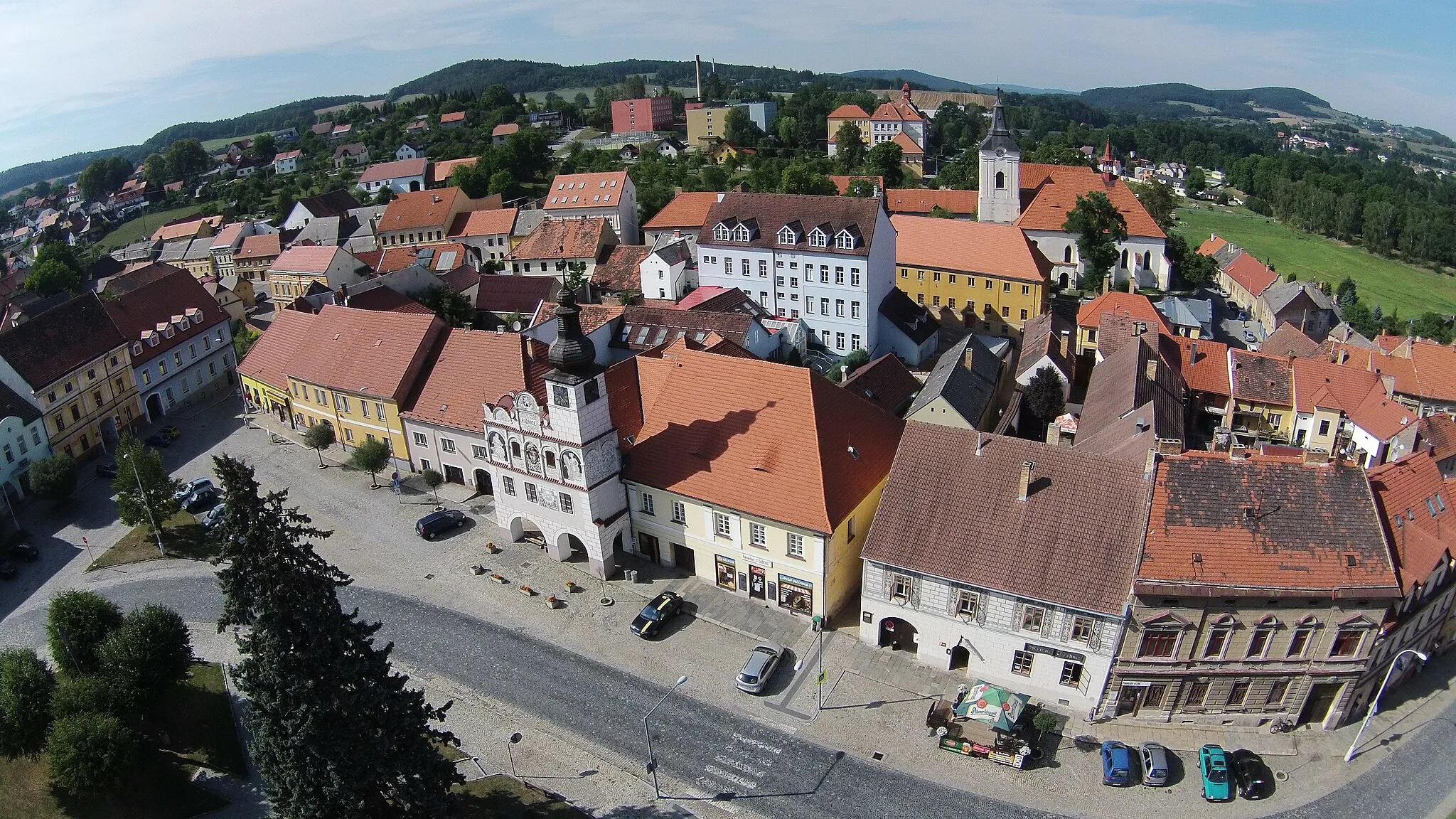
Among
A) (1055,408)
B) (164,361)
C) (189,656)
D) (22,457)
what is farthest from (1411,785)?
(164,361)

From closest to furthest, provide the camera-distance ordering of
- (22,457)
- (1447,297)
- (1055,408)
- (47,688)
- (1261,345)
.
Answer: (47,688)
(22,457)
(1055,408)
(1261,345)
(1447,297)

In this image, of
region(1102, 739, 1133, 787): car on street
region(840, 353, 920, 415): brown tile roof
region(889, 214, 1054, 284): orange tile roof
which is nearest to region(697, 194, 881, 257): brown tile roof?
region(889, 214, 1054, 284): orange tile roof

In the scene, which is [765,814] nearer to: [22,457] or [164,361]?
[22,457]

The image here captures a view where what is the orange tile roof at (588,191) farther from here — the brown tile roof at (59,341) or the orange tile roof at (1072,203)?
the brown tile roof at (59,341)

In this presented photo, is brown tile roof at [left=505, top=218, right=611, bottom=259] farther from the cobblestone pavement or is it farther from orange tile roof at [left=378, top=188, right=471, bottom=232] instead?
the cobblestone pavement

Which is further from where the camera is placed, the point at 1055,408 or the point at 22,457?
the point at 1055,408

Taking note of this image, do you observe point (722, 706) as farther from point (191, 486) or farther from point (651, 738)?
point (191, 486)
